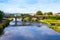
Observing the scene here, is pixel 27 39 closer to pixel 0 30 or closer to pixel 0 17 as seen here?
pixel 0 30

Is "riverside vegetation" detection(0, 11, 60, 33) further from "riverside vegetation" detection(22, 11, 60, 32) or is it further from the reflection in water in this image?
the reflection in water

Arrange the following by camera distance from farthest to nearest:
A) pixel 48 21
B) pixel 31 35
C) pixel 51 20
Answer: pixel 51 20 < pixel 48 21 < pixel 31 35

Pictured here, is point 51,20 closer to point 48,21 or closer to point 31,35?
point 48,21

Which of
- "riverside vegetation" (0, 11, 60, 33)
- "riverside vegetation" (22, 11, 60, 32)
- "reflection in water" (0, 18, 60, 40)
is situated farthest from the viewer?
"riverside vegetation" (22, 11, 60, 32)

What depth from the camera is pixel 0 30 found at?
43.1 m

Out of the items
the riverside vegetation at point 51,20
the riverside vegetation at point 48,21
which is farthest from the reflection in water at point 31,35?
the riverside vegetation at point 51,20

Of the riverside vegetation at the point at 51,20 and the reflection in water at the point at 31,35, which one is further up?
the reflection in water at the point at 31,35

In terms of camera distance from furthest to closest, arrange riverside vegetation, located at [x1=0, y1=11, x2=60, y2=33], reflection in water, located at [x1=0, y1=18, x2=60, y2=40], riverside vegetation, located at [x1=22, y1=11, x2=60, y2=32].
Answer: riverside vegetation, located at [x1=22, y1=11, x2=60, y2=32], riverside vegetation, located at [x1=0, y1=11, x2=60, y2=33], reflection in water, located at [x1=0, y1=18, x2=60, y2=40]

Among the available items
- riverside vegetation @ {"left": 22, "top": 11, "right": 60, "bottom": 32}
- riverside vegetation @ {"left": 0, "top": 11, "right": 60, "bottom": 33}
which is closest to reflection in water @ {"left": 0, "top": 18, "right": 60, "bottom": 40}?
riverside vegetation @ {"left": 0, "top": 11, "right": 60, "bottom": 33}

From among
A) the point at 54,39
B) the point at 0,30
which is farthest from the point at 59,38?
the point at 0,30

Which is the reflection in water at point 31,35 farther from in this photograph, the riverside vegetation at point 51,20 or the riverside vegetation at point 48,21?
the riverside vegetation at point 51,20

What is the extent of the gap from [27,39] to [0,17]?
45366mm

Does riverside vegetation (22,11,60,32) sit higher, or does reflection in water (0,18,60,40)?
reflection in water (0,18,60,40)

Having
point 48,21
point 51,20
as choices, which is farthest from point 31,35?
point 51,20
